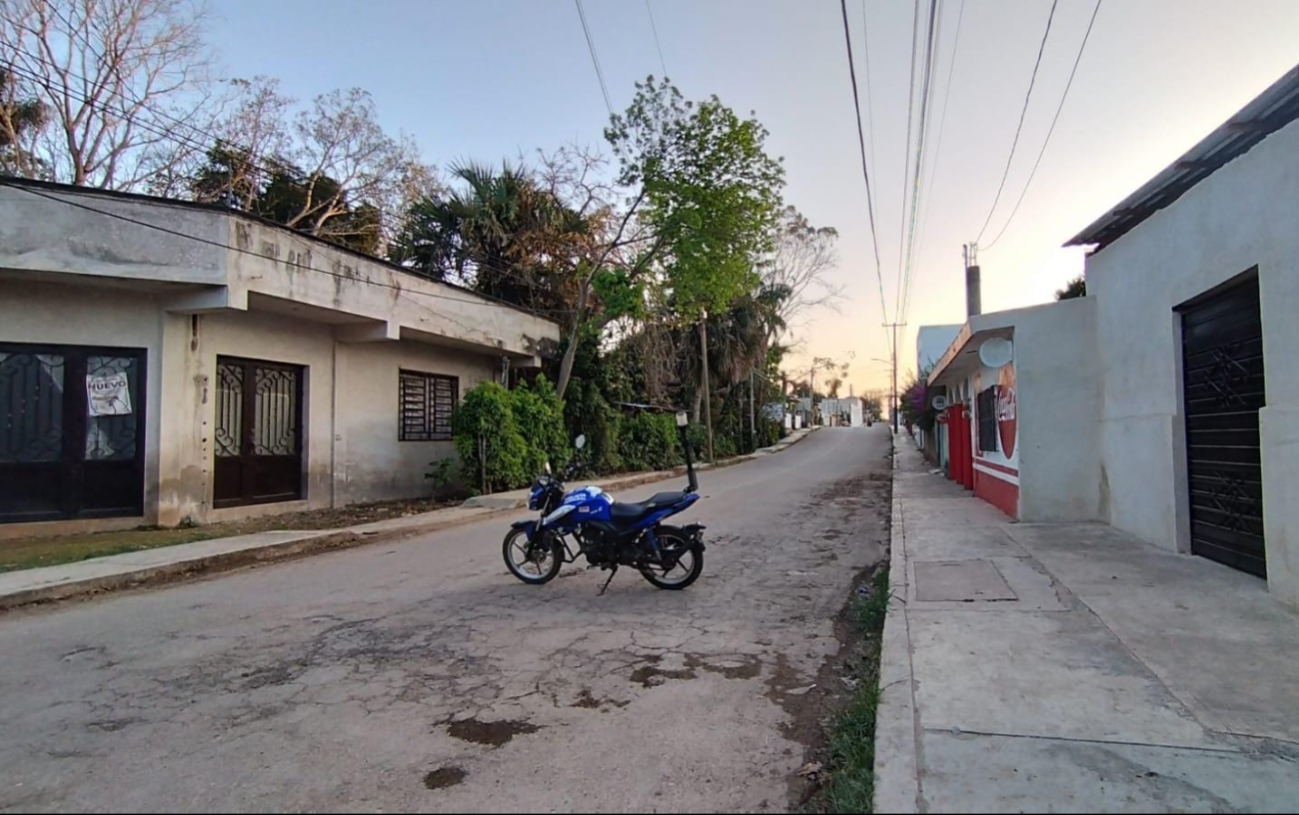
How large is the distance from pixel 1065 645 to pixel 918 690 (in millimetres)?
1361

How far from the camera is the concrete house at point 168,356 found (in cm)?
1067

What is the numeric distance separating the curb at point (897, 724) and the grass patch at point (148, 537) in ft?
29.9

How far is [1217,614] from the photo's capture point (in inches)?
208

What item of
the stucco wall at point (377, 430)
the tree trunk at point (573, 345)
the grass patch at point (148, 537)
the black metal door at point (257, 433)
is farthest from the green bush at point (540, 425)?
the black metal door at point (257, 433)

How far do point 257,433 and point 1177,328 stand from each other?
13.7 m

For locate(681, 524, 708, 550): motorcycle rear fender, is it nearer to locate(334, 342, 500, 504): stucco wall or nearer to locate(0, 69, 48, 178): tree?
locate(334, 342, 500, 504): stucco wall

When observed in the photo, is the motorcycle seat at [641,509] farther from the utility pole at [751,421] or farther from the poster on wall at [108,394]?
the utility pole at [751,421]

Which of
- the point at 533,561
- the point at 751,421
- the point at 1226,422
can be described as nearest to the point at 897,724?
the point at 533,561

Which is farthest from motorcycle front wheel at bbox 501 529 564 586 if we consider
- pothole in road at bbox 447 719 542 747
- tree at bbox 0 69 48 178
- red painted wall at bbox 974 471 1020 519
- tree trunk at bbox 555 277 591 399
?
tree at bbox 0 69 48 178

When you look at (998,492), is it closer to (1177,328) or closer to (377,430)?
(1177,328)

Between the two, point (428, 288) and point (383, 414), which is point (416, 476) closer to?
point (383, 414)

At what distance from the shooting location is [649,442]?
2670 cm

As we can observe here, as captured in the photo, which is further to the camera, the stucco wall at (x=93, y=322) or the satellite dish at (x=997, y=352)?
the stucco wall at (x=93, y=322)

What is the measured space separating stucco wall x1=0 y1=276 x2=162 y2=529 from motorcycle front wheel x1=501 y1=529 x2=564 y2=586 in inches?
295
